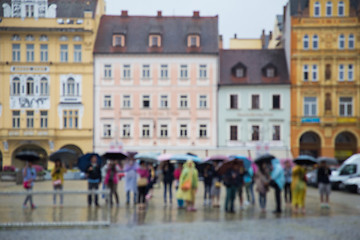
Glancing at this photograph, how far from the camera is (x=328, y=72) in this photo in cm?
5012

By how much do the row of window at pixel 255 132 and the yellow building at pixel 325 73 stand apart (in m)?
1.37

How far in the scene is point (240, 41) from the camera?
64312mm

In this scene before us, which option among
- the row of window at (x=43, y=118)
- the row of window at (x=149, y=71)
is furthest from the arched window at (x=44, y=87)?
the row of window at (x=149, y=71)

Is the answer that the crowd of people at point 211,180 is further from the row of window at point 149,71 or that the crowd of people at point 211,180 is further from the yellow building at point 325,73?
the row of window at point 149,71

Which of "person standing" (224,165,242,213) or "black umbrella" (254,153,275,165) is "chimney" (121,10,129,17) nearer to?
"black umbrella" (254,153,275,165)

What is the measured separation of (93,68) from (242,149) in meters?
14.7

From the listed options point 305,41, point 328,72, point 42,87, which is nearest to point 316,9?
point 305,41

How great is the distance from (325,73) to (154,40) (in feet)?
49.9

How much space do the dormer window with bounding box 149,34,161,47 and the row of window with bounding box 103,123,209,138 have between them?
7.18m

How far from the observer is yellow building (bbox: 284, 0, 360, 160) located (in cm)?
4984

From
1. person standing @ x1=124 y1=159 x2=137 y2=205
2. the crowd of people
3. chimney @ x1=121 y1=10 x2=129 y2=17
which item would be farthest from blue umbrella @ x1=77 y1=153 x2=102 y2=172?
chimney @ x1=121 y1=10 x2=129 y2=17

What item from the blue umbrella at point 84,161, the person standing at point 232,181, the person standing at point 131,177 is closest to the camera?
the person standing at point 232,181

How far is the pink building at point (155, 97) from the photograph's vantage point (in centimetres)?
5069

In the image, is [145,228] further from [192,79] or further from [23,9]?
[23,9]
